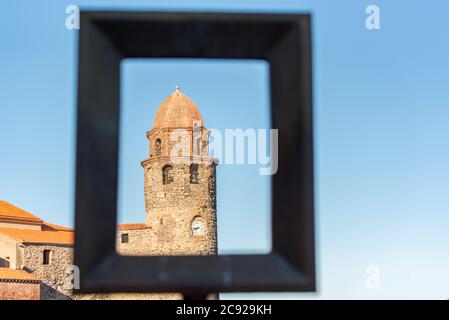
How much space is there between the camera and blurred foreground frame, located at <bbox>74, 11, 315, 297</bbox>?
374 centimetres

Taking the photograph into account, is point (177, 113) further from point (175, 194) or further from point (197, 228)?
point (197, 228)

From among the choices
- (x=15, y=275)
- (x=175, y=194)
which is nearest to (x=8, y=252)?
(x=15, y=275)

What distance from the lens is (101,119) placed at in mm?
3934

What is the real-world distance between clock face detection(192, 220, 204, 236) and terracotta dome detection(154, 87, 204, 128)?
13.4 ft

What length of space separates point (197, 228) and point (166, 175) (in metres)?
2.61

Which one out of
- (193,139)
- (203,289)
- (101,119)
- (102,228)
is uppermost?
(193,139)

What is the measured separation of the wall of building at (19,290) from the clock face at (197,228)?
7169 mm

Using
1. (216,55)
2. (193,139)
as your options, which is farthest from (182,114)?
(216,55)

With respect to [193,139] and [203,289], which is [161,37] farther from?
[193,139]

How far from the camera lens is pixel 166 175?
3488 cm

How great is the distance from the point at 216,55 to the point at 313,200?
2.98 ft

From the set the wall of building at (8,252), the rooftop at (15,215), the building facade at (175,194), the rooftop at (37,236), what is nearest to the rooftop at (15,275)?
the wall of building at (8,252)

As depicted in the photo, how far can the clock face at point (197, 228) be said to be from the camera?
34656 millimetres
